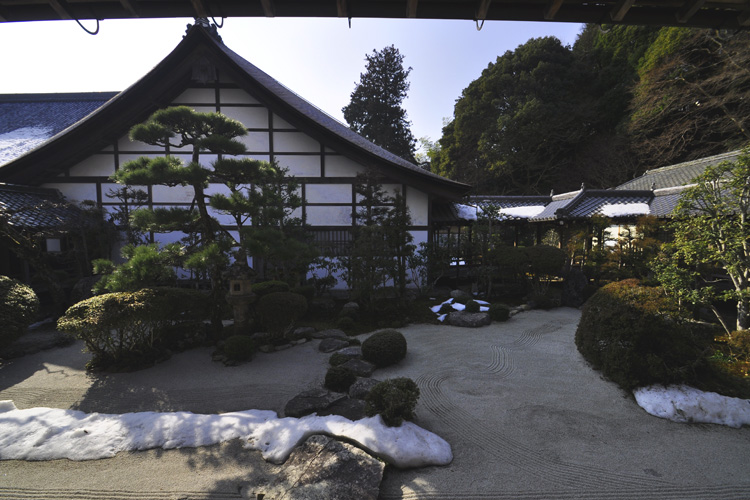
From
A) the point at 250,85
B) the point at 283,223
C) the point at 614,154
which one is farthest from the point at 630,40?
the point at 283,223

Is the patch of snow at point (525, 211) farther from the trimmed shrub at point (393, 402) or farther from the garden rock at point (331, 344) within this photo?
the trimmed shrub at point (393, 402)

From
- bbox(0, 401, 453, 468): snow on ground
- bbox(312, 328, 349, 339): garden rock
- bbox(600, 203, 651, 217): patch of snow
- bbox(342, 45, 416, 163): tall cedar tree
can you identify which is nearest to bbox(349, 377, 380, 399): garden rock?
bbox(0, 401, 453, 468): snow on ground

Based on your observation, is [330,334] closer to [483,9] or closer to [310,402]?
[310,402]

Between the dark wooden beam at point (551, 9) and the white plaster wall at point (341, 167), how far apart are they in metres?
7.67

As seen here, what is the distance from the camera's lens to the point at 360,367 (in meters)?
5.14

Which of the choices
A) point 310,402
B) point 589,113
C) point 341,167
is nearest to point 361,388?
point 310,402

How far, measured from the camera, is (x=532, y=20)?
2.88 meters

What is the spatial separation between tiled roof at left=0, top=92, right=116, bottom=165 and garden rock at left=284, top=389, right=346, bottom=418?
1450cm

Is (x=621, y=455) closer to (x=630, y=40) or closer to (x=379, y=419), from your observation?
(x=379, y=419)

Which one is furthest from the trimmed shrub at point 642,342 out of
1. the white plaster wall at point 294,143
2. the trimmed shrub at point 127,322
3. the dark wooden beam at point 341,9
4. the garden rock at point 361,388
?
the white plaster wall at point 294,143

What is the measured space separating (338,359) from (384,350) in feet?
2.70

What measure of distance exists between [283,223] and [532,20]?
699 cm

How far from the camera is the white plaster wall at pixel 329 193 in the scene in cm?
1025

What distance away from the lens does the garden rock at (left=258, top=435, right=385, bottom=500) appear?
2.56 m
